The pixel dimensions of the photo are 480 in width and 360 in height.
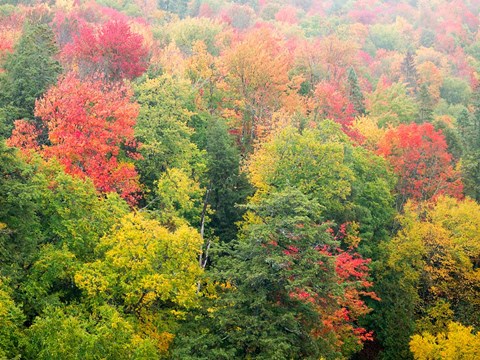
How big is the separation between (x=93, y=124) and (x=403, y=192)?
95.7ft

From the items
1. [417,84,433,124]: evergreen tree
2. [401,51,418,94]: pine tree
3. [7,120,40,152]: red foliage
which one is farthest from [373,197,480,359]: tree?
[401,51,418,94]: pine tree

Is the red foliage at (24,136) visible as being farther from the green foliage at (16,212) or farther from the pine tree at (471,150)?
the pine tree at (471,150)

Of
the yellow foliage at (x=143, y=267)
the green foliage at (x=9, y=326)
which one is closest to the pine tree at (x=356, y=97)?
the yellow foliage at (x=143, y=267)

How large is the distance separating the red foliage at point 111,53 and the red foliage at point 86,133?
9839 millimetres

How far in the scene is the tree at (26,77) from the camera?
36.9 m

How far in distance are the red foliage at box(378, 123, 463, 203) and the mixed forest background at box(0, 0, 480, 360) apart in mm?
200

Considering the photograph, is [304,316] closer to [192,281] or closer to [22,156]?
[192,281]

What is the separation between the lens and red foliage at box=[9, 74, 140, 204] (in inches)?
1261

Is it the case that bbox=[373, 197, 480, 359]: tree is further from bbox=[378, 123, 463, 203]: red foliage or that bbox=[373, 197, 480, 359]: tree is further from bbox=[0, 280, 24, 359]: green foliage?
bbox=[0, 280, 24, 359]: green foliage

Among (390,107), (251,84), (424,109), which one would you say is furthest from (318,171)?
(390,107)

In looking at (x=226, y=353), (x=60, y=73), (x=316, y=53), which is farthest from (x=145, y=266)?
(x=316, y=53)

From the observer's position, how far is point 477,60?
104250mm

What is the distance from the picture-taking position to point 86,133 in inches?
1315

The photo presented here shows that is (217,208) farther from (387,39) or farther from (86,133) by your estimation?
(387,39)
